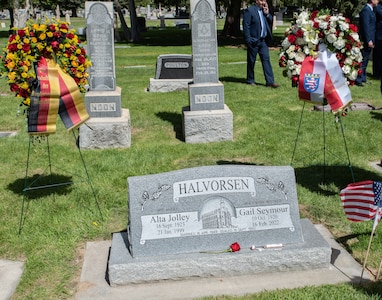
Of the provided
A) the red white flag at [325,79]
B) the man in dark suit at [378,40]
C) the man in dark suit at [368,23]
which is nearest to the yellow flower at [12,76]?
the red white flag at [325,79]

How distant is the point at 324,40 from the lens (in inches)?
234

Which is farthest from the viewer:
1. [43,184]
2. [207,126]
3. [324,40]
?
[207,126]

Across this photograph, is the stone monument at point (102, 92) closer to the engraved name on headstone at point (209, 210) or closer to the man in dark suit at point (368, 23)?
the engraved name on headstone at point (209, 210)

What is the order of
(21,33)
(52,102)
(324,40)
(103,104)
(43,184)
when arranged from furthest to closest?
(103,104) < (43,184) < (324,40) < (21,33) < (52,102)

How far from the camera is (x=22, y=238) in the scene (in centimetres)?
552

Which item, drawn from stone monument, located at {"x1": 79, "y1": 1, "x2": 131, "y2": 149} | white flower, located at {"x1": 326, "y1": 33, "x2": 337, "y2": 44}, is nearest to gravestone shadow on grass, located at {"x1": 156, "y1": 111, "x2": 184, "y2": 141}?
stone monument, located at {"x1": 79, "y1": 1, "x2": 131, "y2": 149}

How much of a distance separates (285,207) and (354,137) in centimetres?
467

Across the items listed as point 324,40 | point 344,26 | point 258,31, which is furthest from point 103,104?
point 258,31

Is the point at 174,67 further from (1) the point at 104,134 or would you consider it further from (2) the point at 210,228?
(2) the point at 210,228

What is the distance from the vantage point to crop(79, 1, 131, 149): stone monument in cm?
859

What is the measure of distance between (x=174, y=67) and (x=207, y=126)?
17.7 ft

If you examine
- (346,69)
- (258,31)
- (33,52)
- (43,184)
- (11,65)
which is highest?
(258,31)

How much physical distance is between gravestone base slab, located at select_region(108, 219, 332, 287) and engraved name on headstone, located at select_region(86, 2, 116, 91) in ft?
15.8

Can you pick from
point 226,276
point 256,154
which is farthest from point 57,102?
point 256,154
